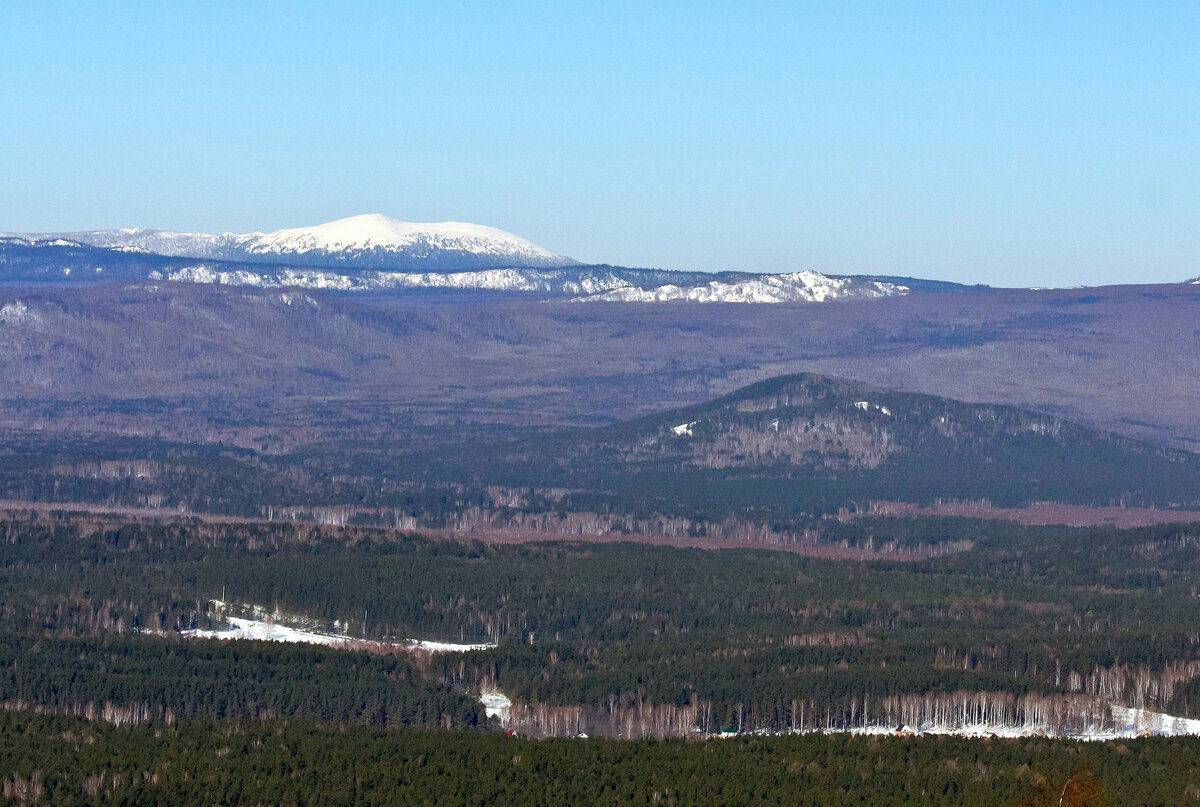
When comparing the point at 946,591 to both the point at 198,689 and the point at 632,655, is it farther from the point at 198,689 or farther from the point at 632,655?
the point at 198,689

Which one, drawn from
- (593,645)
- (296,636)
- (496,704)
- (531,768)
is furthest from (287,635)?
(531,768)

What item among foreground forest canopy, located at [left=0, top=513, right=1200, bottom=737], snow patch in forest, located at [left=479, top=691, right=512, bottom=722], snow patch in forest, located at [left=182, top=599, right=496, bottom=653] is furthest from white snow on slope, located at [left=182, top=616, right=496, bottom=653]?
snow patch in forest, located at [left=479, top=691, right=512, bottom=722]

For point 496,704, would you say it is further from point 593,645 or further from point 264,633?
point 264,633

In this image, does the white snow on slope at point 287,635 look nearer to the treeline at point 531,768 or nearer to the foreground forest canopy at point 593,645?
the foreground forest canopy at point 593,645

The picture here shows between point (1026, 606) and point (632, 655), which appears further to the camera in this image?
point (1026, 606)

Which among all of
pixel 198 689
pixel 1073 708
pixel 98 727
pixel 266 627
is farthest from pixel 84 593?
pixel 1073 708

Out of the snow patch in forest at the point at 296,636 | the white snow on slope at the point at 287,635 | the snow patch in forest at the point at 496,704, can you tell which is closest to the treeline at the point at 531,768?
the snow patch in forest at the point at 496,704

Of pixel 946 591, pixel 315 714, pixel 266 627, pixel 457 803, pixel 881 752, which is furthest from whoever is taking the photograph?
pixel 946 591

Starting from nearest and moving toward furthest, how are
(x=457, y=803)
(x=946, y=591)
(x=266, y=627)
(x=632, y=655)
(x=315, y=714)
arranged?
(x=457, y=803), (x=315, y=714), (x=632, y=655), (x=266, y=627), (x=946, y=591)
